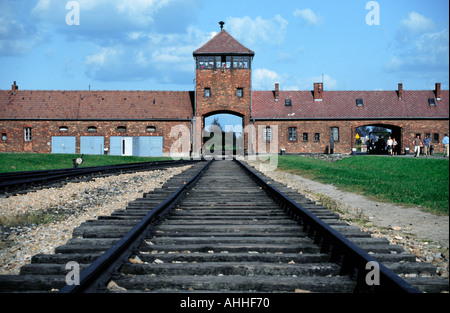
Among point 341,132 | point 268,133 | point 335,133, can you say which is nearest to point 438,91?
point 341,132

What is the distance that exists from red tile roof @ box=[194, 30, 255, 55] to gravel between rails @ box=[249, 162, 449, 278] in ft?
100

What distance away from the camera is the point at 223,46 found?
38.2 metres

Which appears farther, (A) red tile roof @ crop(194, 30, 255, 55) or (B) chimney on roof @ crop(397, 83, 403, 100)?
(B) chimney on roof @ crop(397, 83, 403, 100)

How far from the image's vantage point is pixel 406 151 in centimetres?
4031

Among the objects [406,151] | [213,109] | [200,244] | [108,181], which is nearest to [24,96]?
[213,109]

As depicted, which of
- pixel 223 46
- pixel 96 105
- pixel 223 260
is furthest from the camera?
pixel 96 105

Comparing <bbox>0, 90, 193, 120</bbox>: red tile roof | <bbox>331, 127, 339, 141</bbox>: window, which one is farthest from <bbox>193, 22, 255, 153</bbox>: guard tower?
<bbox>331, 127, 339, 141</bbox>: window

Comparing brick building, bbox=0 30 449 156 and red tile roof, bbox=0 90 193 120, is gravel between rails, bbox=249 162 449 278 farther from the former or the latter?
red tile roof, bbox=0 90 193 120

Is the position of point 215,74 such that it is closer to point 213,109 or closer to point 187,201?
point 213,109

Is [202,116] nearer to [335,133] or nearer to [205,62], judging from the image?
[205,62]

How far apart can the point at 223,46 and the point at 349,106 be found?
49.5 feet

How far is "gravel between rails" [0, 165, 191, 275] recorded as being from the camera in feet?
14.6

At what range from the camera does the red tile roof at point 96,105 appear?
39875 millimetres
